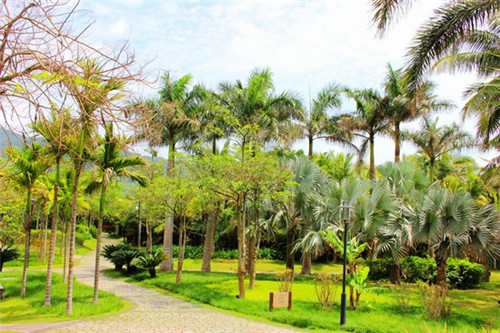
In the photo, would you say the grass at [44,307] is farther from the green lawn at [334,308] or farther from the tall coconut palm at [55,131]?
the green lawn at [334,308]

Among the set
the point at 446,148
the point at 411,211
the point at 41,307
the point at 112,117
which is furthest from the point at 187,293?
the point at 446,148

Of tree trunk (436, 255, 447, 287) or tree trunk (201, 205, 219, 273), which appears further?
tree trunk (201, 205, 219, 273)

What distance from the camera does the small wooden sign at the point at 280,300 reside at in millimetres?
13953

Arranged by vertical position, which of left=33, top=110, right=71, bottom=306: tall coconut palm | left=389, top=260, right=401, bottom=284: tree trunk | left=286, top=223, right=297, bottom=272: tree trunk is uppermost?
left=33, top=110, right=71, bottom=306: tall coconut palm

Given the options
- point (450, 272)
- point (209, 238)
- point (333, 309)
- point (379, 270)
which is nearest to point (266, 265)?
point (209, 238)

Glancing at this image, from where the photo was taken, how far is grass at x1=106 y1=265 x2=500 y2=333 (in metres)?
12.1

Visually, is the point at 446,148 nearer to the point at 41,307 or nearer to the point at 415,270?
the point at 415,270

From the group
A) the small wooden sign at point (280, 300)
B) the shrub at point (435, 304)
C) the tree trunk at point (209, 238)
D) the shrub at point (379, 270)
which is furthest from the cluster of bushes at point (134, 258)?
the shrub at point (435, 304)

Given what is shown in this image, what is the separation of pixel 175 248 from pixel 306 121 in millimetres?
19526

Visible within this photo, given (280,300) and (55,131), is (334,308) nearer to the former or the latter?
(280,300)

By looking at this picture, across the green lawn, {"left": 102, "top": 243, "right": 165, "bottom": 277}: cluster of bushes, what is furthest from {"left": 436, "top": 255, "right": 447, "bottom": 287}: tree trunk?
{"left": 102, "top": 243, "right": 165, "bottom": 277}: cluster of bushes

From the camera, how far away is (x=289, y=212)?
73.9 feet

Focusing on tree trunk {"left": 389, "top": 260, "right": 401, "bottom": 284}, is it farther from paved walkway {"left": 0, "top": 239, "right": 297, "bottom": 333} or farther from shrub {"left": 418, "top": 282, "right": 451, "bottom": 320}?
paved walkway {"left": 0, "top": 239, "right": 297, "bottom": 333}

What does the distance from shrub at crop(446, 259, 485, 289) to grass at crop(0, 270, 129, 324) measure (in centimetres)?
1657
